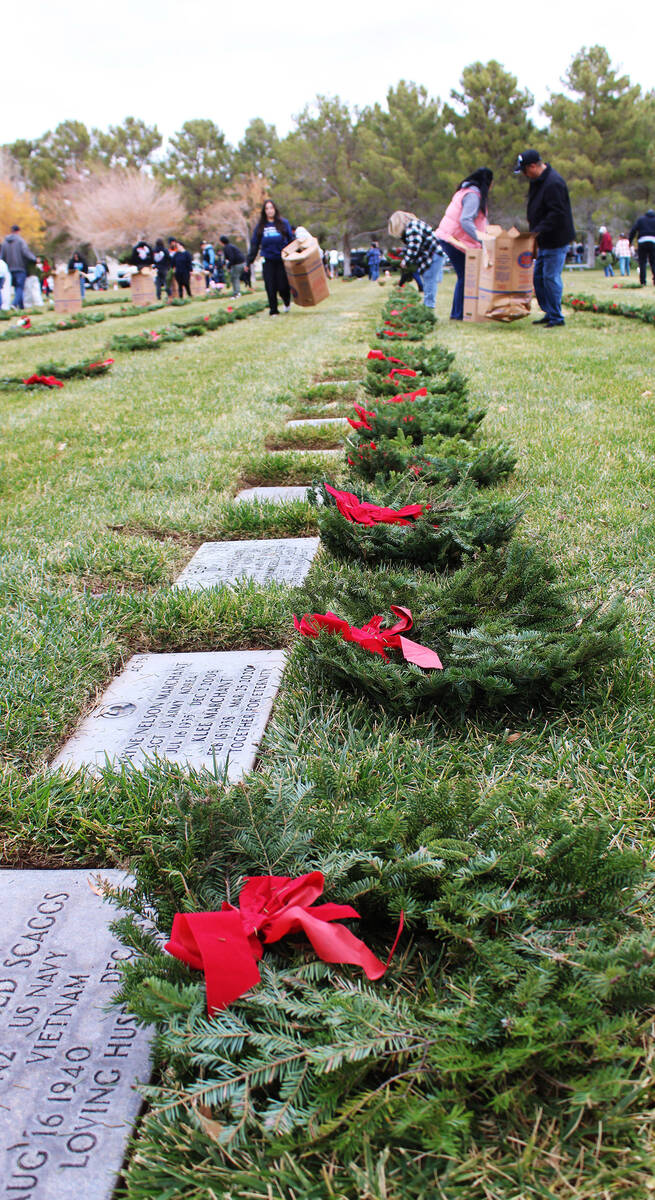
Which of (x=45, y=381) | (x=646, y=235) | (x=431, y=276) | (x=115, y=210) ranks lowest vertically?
(x=45, y=381)

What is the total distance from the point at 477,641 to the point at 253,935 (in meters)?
1.03

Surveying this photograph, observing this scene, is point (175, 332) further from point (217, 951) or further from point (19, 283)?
point (217, 951)

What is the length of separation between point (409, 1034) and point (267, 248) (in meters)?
14.5

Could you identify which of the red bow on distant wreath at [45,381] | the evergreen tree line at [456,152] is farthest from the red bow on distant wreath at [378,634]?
the evergreen tree line at [456,152]

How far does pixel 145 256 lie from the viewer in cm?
2428

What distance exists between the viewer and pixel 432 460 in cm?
349

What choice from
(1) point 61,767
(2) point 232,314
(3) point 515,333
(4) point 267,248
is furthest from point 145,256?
(1) point 61,767

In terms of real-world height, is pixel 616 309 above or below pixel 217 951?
above

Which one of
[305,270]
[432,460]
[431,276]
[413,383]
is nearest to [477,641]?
[432,460]

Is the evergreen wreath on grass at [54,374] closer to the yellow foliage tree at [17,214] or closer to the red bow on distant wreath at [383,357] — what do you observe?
the red bow on distant wreath at [383,357]

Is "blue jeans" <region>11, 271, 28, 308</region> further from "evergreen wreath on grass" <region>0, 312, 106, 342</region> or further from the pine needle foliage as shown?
the pine needle foliage

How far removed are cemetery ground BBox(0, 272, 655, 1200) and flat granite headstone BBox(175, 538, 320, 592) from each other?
116mm

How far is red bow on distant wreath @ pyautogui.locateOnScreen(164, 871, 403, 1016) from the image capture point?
122 centimetres

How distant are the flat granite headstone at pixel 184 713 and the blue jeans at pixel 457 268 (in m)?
10.3
